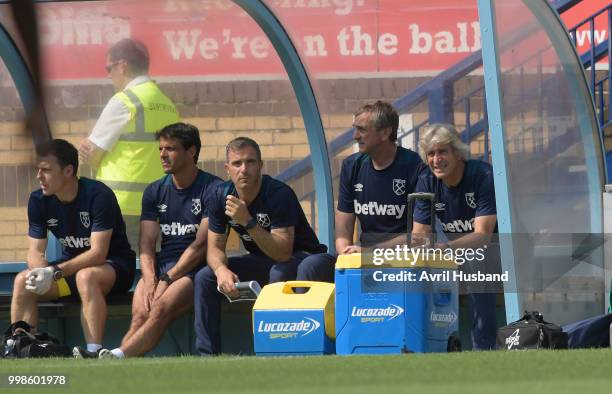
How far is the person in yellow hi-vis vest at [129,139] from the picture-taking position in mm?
5363

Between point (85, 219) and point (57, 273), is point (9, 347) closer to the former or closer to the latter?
point (57, 273)

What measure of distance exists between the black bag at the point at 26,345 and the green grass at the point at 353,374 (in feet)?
2.91

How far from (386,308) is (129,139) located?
201cm

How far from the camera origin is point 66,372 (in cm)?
525

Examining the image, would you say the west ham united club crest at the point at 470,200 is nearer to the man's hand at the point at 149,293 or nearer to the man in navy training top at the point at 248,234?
the man in navy training top at the point at 248,234

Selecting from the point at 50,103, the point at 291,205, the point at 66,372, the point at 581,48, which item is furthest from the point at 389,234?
the point at 50,103

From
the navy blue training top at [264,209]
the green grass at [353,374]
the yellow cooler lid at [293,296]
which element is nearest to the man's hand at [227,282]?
the yellow cooler lid at [293,296]

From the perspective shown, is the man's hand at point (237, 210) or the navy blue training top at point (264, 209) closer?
the man's hand at point (237, 210)

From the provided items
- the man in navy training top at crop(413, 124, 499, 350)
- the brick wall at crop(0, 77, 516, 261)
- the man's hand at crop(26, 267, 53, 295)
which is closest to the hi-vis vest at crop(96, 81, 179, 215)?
the brick wall at crop(0, 77, 516, 261)

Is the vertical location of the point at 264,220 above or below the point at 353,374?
above

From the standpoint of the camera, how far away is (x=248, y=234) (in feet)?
24.0

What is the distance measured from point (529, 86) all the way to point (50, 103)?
6.58m
